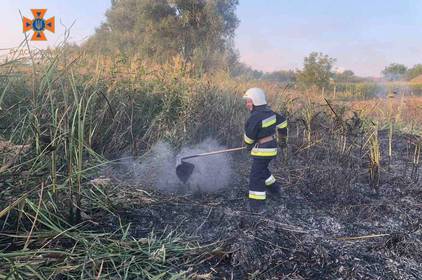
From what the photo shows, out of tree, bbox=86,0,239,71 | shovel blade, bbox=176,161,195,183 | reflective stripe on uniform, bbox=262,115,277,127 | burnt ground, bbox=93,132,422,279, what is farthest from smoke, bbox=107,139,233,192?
tree, bbox=86,0,239,71

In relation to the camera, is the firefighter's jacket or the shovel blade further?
the shovel blade

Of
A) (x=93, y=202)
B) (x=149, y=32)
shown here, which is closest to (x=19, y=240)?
(x=93, y=202)

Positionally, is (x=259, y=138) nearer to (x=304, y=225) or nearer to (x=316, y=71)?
(x=304, y=225)

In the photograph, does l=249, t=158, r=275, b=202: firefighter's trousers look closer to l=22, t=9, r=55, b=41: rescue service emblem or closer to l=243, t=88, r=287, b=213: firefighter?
l=243, t=88, r=287, b=213: firefighter

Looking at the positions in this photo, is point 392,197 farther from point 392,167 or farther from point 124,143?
point 124,143

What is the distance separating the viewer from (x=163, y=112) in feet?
19.1

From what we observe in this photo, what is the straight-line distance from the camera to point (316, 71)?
636 inches

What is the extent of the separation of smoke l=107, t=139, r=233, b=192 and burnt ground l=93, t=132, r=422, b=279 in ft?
0.70

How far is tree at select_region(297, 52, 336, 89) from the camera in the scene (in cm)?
1596

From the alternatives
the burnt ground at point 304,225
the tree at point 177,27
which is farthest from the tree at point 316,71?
Answer: the burnt ground at point 304,225

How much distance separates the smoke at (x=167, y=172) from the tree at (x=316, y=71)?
11913 mm

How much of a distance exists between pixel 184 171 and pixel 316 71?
13395mm

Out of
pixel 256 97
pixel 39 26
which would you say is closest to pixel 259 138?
pixel 256 97

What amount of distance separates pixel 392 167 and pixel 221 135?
3092 millimetres
